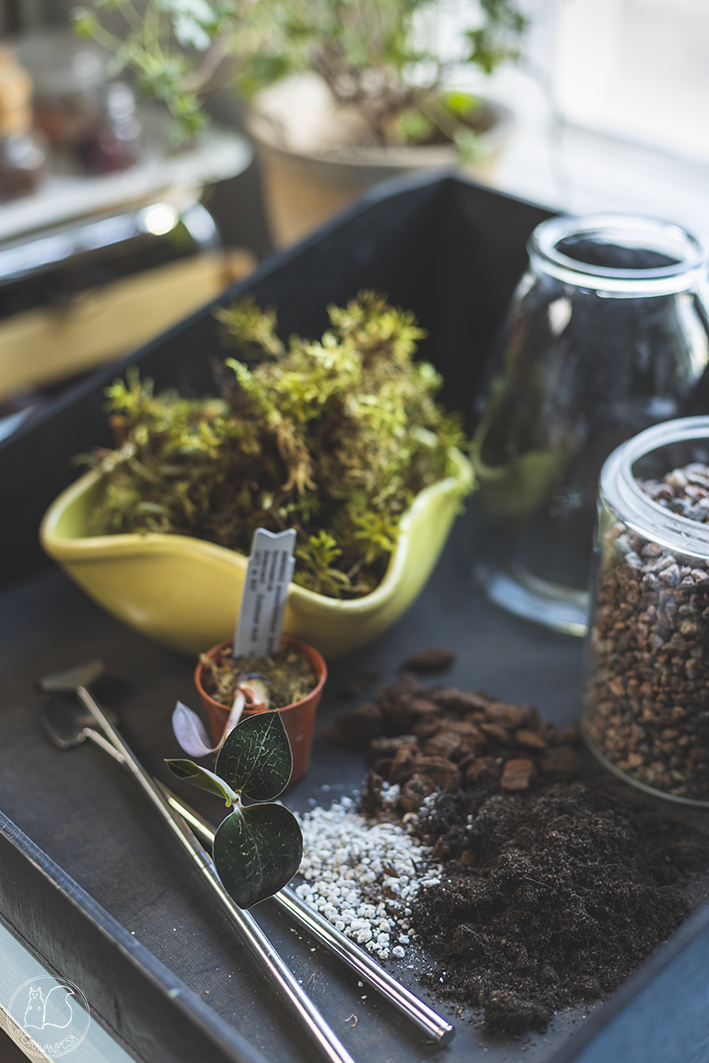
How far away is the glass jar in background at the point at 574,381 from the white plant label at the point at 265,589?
22cm

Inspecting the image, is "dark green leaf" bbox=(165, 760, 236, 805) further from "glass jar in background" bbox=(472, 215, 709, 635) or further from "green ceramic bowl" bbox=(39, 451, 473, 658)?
"glass jar in background" bbox=(472, 215, 709, 635)

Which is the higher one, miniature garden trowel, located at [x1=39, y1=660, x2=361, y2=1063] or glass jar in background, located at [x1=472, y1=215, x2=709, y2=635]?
glass jar in background, located at [x1=472, y1=215, x2=709, y2=635]

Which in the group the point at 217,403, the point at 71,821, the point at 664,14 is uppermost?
the point at 664,14

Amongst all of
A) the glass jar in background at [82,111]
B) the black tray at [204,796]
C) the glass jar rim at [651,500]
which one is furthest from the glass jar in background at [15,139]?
the glass jar rim at [651,500]

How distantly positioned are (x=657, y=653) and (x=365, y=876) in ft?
0.66

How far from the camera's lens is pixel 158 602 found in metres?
0.63

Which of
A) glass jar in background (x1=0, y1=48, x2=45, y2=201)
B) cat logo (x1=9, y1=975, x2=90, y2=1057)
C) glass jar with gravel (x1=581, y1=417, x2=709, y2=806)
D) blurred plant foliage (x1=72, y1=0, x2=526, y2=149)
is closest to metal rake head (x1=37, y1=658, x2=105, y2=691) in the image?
cat logo (x1=9, y1=975, x2=90, y2=1057)

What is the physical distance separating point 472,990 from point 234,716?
0.19 m

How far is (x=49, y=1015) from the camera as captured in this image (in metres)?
0.44

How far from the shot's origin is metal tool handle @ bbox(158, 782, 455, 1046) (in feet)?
1.40

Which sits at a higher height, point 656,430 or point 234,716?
point 656,430

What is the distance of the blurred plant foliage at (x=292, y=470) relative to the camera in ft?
2.01

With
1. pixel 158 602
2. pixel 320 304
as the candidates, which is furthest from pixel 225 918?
pixel 320 304

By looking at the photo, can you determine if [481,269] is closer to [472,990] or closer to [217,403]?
[217,403]
